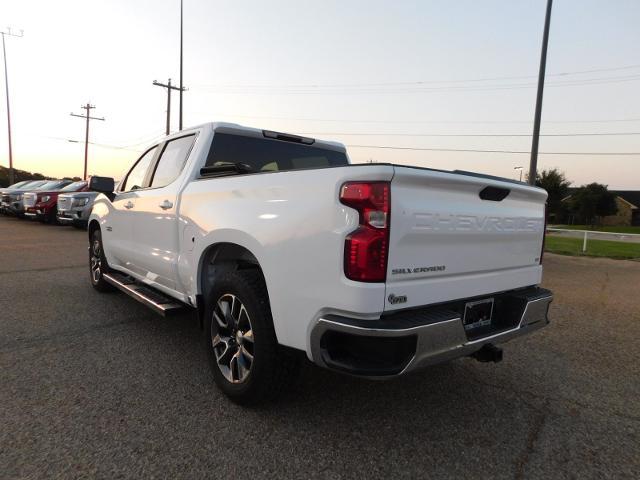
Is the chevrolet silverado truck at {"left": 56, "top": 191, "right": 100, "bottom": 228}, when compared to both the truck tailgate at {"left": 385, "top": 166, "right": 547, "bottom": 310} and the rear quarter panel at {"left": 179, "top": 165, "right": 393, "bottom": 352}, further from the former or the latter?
the truck tailgate at {"left": 385, "top": 166, "right": 547, "bottom": 310}

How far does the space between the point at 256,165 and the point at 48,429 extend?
2.49m

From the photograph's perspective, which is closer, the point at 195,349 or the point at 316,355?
the point at 316,355

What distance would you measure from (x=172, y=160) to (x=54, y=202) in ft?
50.1

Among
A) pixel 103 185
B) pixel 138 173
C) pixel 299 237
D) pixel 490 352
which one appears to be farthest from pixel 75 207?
pixel 490 352

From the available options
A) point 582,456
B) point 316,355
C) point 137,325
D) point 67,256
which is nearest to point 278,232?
point 316,355

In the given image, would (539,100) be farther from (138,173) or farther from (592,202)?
(592,202)

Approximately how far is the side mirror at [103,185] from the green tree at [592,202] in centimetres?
6803

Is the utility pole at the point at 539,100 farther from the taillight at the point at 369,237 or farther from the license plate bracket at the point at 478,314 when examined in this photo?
the taillight at the point at 369,237

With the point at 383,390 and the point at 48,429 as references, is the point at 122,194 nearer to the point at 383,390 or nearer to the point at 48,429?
Answer: the point at 48,429

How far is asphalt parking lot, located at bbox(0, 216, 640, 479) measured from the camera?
241cm

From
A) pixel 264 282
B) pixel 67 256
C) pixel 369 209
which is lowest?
pixel 67 256

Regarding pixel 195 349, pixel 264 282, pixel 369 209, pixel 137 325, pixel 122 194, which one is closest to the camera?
pixel 369 209

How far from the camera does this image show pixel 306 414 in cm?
294

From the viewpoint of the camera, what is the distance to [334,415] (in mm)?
2945
